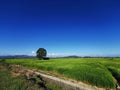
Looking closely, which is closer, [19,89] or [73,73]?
[19,89]

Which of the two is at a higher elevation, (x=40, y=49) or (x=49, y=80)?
(x=40, y=49)

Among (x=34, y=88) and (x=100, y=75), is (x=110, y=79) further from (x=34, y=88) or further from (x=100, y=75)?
(x=34, y=88)

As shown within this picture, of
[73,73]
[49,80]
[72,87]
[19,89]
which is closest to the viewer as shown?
[19,89]

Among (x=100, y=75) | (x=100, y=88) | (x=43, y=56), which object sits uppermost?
(x=43, y=56)

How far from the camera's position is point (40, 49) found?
82.1m

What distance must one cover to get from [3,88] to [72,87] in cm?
674

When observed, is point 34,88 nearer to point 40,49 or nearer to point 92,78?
point 92,78

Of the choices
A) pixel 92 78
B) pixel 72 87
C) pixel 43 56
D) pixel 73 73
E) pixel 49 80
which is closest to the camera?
pixel 72 87

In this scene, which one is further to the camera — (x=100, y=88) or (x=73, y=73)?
(x=73, y=73)

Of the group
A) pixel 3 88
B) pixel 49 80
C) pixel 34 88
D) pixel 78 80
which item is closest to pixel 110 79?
pixel 78 80

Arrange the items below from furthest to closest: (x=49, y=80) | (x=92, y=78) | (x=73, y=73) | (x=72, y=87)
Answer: (x=73, y=73)
(x=49, y=80)
(x=92, y=78)
(x=72, y=87)

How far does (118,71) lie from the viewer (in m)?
20.0

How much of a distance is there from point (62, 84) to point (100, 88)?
13.8ft

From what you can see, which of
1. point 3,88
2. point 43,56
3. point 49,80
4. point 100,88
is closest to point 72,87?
point 100,88
